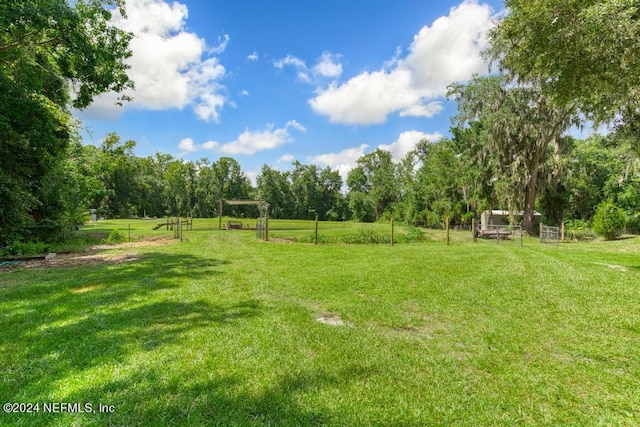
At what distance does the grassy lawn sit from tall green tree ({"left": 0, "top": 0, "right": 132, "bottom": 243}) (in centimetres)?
376

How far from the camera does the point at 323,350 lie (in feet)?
10.5

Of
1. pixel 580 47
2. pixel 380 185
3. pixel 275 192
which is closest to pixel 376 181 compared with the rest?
pixel 380 185

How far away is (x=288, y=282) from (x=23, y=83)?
342 inches

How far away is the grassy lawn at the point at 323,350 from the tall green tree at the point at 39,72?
3.76 metres

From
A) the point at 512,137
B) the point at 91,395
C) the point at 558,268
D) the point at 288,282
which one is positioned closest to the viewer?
the point at 91,395

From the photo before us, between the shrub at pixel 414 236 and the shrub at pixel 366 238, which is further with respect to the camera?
the shrub at pixel 414 236

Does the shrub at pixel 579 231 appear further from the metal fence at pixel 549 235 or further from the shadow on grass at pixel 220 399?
the shadow on grass at pixel 220 399

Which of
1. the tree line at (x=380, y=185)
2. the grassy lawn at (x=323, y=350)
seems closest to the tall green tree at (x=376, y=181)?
the tree line at (x=380, y=185)

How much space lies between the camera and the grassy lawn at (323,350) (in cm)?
229

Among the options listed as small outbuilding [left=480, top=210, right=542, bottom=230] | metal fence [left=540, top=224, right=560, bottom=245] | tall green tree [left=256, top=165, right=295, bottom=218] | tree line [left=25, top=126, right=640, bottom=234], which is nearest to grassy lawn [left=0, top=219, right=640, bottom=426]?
tree line [left=25, top=126, right=640, bottom=234]

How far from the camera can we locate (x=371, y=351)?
3.22 meters

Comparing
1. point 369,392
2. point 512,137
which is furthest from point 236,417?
point 512,137

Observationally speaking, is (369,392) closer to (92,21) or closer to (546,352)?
(546,352)

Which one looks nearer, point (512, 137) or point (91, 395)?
point (91, 395)
